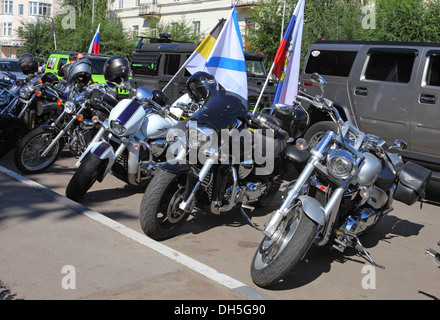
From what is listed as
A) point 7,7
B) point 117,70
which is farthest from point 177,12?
point 117,70

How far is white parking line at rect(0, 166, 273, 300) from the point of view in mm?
3614

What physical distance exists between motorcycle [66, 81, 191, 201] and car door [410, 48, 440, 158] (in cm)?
341

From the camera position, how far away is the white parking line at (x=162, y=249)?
3614mm

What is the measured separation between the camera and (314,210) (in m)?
3.66

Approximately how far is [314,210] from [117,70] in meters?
3.74

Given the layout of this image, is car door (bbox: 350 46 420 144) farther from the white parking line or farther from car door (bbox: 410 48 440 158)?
the white parking line

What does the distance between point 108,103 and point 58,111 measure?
194cm

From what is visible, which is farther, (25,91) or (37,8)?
(37,8)

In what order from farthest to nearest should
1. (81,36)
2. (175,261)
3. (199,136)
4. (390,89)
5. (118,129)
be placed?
(81,36), (390,89), (118,129), (199,136), (175,261)

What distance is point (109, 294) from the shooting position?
3.46 m

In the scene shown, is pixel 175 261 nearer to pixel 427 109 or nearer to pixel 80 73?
pixel 80 73
